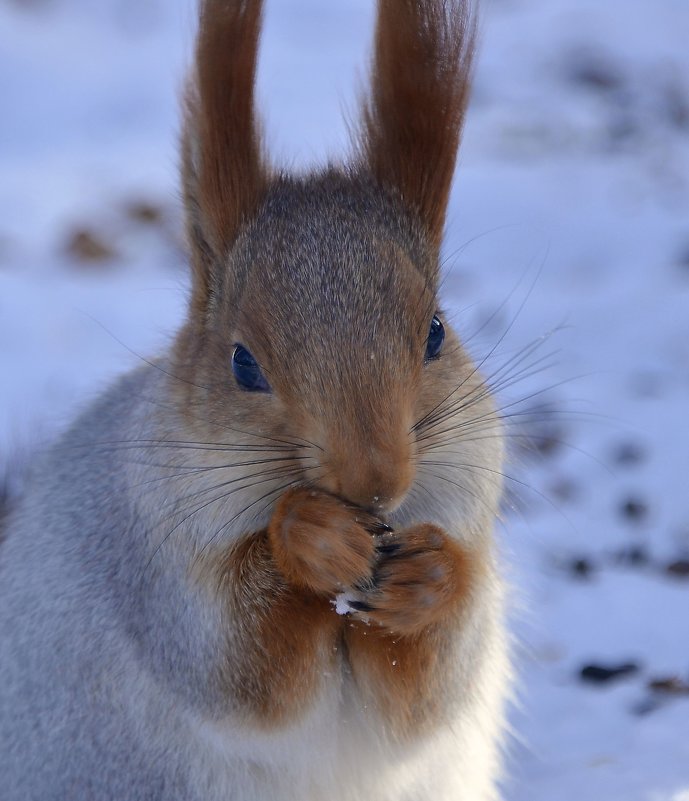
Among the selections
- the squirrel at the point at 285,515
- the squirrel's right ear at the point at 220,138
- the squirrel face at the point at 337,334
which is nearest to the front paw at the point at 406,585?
the squirrel at the point at 285,515

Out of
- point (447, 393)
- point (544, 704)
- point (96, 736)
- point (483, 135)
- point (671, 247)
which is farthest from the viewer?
point (483, 135)

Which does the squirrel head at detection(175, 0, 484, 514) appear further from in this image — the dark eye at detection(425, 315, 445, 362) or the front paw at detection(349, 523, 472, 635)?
the front paw at detection(349, 523, 472, 635)

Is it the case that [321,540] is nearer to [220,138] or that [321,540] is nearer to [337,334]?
[337,334]

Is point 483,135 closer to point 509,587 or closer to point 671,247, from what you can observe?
point 671,247

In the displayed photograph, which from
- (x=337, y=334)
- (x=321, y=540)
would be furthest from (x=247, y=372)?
(x=321, y=540)

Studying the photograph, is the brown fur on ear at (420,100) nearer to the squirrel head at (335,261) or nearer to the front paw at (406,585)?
the squirrel head at (335,261)

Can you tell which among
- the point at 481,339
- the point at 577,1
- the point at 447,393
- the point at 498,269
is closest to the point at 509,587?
the point at 447,393

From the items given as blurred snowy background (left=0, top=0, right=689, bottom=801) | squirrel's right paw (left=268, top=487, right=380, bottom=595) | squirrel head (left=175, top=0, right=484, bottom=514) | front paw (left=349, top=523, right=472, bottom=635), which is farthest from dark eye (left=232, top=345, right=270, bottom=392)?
blurred snowy background (left=0, top=0, right=689, bottom=801)

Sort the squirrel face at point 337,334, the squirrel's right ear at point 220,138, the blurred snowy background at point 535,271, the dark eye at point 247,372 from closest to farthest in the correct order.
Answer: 1. the squirrel face at point 337,334
2. the dark eye at point 247,372
3. the squirrel's right ear at point 220,138
4. the blurred snowy background at point 535,271
